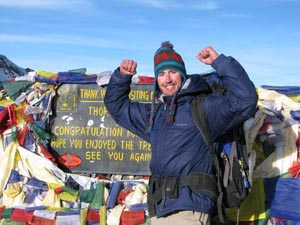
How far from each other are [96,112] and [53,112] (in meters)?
0.50

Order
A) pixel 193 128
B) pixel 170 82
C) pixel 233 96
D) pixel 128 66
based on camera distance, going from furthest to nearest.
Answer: pixel 128 66
pixel 170 82
pixel 193 128
pixel 233 96

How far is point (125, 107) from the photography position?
14.5 ft

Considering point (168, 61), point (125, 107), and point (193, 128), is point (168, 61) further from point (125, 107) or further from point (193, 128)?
point (125, 107)

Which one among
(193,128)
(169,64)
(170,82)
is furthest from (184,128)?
(169,64)

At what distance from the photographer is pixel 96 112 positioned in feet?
20.6

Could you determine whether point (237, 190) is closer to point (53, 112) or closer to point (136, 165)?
point (136, 165)

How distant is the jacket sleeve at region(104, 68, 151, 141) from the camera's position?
433cm

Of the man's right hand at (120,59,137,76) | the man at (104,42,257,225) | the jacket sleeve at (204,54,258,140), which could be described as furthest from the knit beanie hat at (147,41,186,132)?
the jacket sleeve at (204,54,258,140)

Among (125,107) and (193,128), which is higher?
(125,107)

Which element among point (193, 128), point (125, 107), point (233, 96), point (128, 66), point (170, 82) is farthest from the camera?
point (125, 107)

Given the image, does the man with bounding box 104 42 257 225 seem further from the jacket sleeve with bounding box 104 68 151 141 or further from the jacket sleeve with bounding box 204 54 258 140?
the jacket sleeve with bounding box 104 68 151 141

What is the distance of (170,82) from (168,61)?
6.1 inches

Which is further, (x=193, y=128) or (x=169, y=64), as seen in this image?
(x=169, y=64)

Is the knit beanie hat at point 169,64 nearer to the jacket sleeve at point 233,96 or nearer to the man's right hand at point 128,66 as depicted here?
the man's right hand at point 128,66
